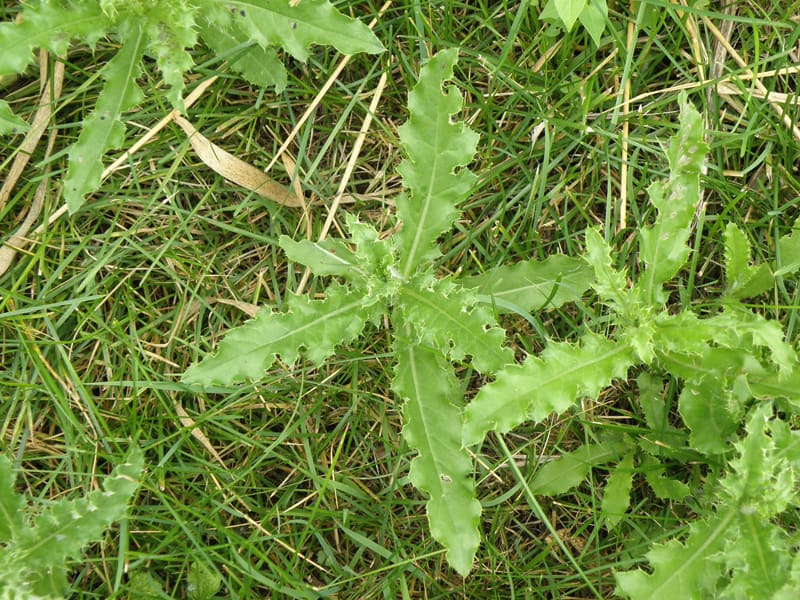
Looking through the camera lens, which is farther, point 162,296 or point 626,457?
point 162,296

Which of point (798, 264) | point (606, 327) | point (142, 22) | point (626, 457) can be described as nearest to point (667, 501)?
point (626, 457)

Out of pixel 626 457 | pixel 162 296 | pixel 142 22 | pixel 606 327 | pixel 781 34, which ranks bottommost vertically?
pixel 626 457

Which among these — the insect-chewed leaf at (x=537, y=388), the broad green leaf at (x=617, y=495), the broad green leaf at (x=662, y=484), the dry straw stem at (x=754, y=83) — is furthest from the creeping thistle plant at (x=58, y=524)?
the dry straw stem at (x=754, y=83)

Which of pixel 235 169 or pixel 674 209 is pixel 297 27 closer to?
pixel 235 169

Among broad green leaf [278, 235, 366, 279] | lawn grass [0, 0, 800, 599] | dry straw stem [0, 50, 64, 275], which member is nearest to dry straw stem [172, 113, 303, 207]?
lawn grass [0, 0, 800, 599]

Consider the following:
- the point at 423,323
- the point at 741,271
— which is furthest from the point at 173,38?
the point at 741,271

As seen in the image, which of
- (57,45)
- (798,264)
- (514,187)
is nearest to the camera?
(57,45)

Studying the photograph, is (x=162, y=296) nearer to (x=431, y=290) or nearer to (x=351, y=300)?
(x=351, y=300)
